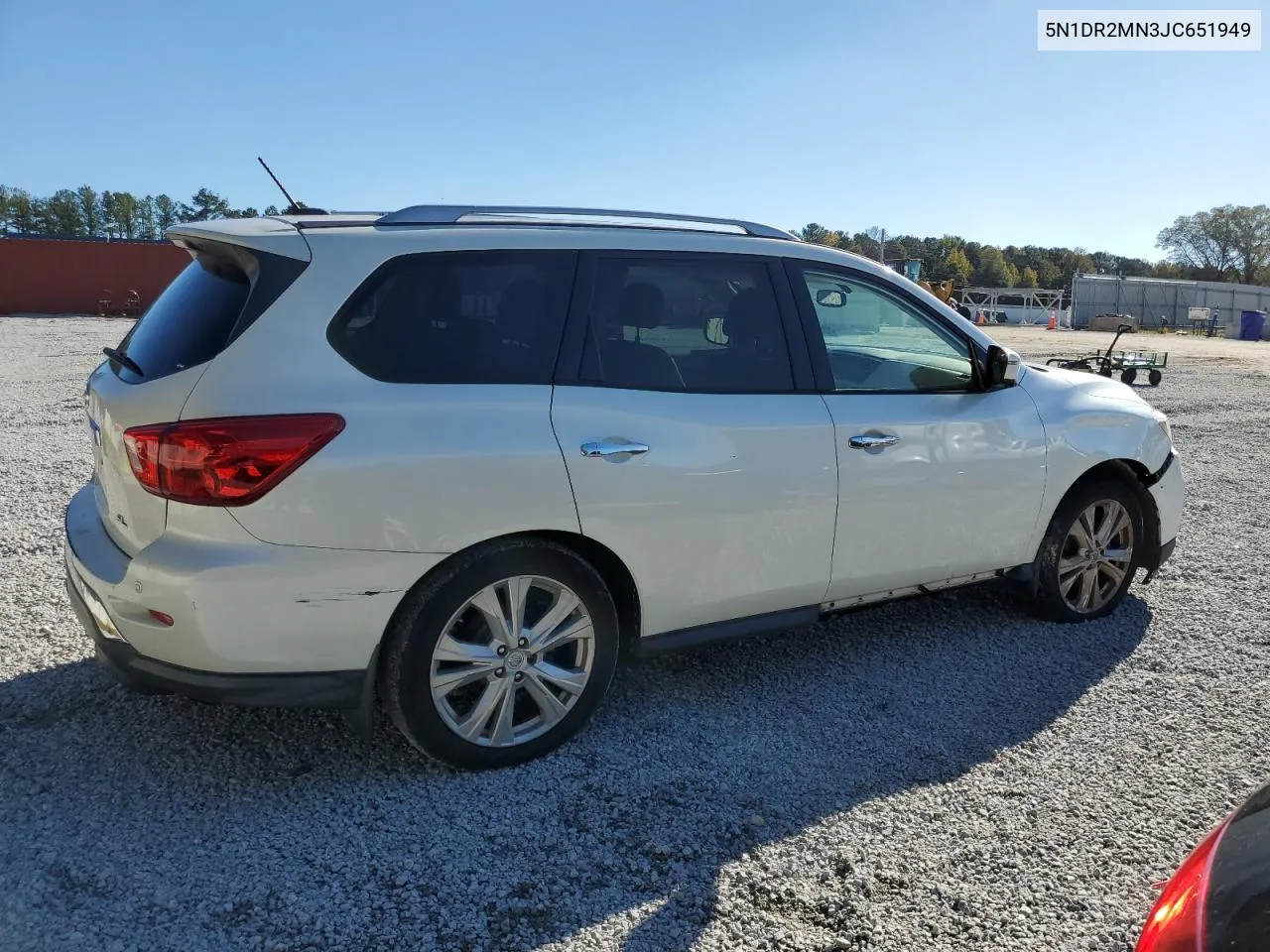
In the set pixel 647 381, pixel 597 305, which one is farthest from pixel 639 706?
pixel 597 305

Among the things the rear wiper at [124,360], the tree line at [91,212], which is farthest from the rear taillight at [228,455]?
the tree line at [91,212]

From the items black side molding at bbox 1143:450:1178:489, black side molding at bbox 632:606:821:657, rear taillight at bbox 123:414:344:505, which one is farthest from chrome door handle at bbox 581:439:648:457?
black side molding at bbox 1143:450:1178:489

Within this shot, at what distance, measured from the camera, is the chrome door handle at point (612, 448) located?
315 centimetres

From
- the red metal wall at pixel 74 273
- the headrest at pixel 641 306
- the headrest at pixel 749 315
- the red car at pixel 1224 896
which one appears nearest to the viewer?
the red car at pixel 1224 896

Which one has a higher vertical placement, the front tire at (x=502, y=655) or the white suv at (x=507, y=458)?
the white suv at (x=507, y=458)

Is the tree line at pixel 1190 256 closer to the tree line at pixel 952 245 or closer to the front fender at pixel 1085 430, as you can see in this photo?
the tree line at pixel 952 245

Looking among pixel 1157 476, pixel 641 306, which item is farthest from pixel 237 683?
pixel 1157 476

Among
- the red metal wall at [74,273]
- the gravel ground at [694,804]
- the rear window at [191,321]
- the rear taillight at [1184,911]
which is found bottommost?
the gravel ground at [694,804]

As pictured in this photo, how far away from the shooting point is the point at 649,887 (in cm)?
265

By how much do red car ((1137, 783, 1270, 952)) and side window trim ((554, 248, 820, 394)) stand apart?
2.20m

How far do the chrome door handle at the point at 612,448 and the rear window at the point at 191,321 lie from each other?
1171 mm

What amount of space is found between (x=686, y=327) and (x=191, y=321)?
5.57ft

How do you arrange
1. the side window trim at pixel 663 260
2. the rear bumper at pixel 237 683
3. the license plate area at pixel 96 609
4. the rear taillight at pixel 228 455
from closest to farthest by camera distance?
1. the rear taillight at pixel 228 455
2. the rear bumper at pixel 237 683
3. the license plate area at pixel 96 609
4. the side window trim at pixel 663 260

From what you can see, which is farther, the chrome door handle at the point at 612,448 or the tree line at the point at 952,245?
the tree line at the point at 952,245
